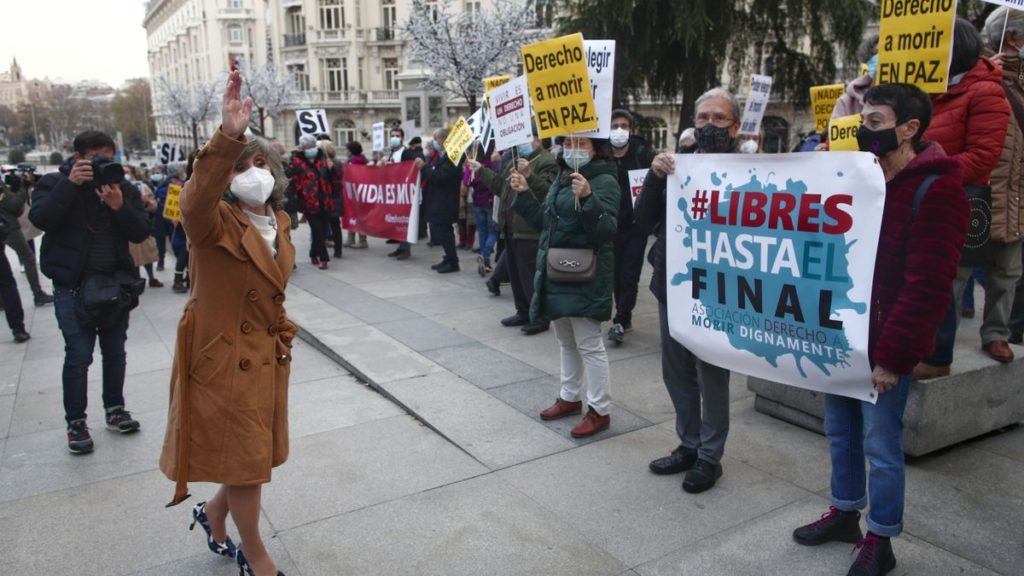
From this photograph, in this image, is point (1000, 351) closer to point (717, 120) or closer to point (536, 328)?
point (717, 120)

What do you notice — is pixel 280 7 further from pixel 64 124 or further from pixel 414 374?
pixel 414 374

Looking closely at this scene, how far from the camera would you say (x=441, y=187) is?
10.9m

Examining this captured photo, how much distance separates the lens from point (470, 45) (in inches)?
845

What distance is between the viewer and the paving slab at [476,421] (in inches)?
178

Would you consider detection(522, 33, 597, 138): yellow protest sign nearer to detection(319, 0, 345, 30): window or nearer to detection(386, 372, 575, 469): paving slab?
detection(386, 372, 575, 469): paving slab

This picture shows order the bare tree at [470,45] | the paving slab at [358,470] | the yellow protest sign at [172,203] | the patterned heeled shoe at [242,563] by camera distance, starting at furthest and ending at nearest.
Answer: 1. the bare tree at [470,45]
2. the yellow protest sign at [172,203]
3. the paving slab at [358,470]
4. the patterned heeled shoe at [242,563]

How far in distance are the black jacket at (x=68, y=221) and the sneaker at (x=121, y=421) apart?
0.93m

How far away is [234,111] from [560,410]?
3.01 meters

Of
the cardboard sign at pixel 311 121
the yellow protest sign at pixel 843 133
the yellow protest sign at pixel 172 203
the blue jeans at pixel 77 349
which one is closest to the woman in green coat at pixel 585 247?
the yellow protest sign at pixel 843 133

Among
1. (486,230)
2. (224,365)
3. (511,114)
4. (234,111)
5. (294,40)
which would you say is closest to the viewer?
(234,111)

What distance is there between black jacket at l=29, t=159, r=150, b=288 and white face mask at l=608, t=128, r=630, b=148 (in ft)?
12.9

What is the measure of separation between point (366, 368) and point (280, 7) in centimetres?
6423

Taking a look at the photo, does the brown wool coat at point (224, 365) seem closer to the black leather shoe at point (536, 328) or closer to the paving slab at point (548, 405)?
the paving slab at point (548, 405)

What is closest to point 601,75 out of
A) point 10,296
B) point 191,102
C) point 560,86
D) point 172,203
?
Result: point 560,86
